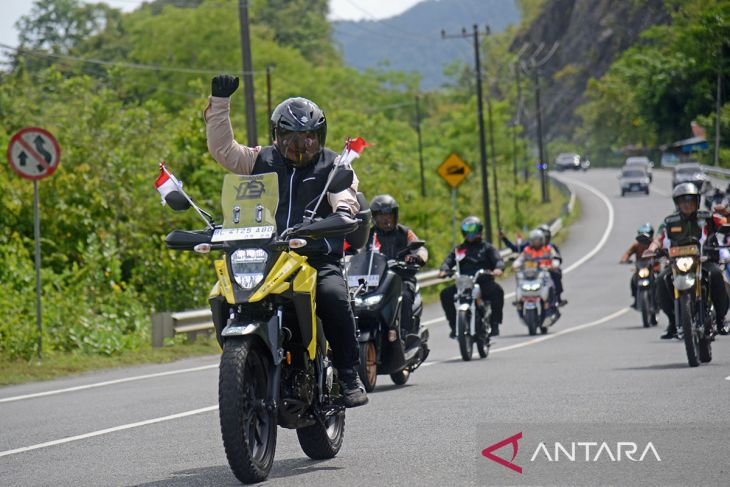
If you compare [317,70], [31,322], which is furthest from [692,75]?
[31,322]

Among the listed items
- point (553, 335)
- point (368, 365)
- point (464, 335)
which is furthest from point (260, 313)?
point (553, 335)

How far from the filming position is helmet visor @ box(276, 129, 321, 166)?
800cm

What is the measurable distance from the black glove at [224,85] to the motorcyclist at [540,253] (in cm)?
1704

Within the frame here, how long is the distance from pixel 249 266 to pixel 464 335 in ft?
34.4

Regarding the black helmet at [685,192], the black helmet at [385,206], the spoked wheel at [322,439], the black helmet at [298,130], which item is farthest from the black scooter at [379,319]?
the black helmet at [298,130]

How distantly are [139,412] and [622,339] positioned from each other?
11458 millimetres

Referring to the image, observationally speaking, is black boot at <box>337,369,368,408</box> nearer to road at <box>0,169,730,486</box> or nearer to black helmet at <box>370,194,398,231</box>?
road at <box>0,169,730,486</box>

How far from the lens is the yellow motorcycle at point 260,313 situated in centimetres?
701

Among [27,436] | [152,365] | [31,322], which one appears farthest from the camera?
[31,322]

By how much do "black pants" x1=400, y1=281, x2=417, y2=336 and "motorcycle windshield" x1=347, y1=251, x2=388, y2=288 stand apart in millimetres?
568

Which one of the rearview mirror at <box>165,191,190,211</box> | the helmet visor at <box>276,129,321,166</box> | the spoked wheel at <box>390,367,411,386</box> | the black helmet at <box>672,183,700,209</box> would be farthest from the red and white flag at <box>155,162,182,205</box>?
the black helmet at <box>672,183,700,209</box>

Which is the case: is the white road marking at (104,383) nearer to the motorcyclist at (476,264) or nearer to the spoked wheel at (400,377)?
the motorcyclist at (476,264)

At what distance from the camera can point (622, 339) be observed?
21484 millimetres

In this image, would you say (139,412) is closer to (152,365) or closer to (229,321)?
(229,321)
